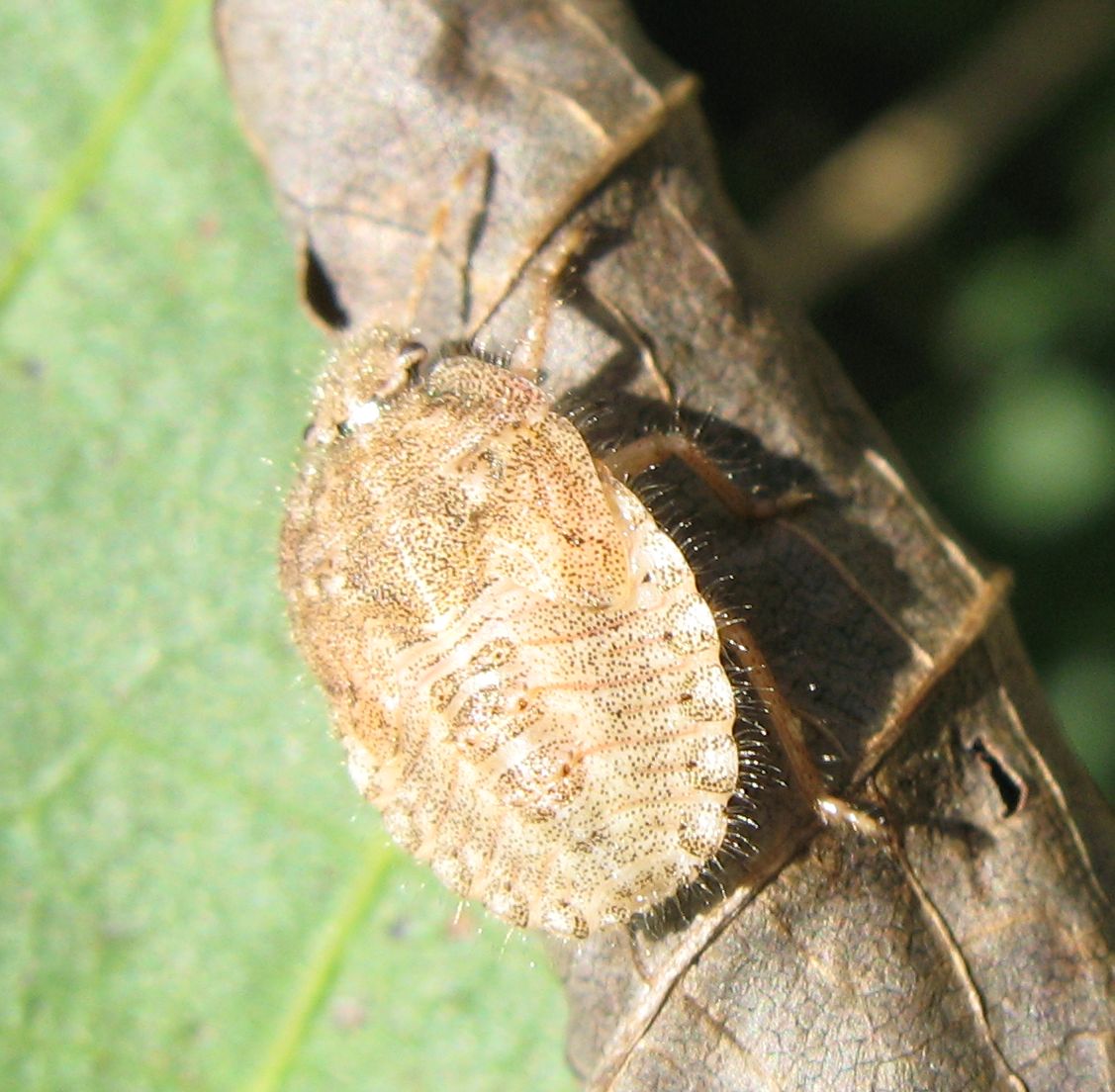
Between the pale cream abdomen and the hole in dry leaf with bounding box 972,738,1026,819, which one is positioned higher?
the hole in dry leaf with bounding box 972,738,1026,819

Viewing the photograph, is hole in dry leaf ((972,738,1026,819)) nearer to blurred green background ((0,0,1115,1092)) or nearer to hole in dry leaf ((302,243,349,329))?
blurred green background ((0,0,1115,1092))

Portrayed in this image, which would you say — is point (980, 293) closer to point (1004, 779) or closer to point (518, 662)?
point (1004, 779)

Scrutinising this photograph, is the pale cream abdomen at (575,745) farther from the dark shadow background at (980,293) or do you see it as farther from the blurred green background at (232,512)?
the dark shadow background at (980,293)

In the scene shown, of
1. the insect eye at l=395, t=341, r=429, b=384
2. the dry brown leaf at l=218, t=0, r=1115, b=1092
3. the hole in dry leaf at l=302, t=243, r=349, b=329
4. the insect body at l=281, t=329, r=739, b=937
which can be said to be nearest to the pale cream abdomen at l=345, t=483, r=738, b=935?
the insect body at l=281, t=329, r=739, b=937

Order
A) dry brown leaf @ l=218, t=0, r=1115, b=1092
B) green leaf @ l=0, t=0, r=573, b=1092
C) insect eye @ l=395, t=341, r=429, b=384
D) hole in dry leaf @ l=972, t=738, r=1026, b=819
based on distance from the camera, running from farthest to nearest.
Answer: green leaf @ l=0, t=0, r=573, b=1092 < insect eye @ l=395, t=341, r=429, b=384 < hole in dry leaf @ l=972, t=738, r=1026, b=819 < dry brown leaf @ l=218, t=0, r=1115, b=1092

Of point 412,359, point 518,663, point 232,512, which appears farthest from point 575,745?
point 232,512
